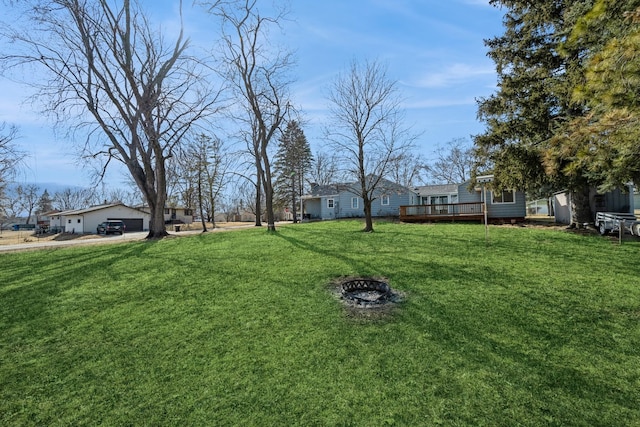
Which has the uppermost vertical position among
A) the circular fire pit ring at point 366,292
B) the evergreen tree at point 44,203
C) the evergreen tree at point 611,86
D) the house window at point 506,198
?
the evergreen tree at point 44,203

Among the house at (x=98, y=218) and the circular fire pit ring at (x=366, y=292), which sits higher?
the house at (x=98, y=218)

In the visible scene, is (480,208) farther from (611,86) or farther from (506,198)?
(611,86)

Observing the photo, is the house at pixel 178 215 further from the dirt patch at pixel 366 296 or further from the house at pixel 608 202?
the house at pixel 608 202

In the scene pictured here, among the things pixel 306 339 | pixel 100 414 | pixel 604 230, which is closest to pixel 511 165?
pixel 604 230

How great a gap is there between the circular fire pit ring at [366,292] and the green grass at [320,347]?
1.00 ft

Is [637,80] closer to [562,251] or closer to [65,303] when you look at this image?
[562,251]

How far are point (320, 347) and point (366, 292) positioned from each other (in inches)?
83.2

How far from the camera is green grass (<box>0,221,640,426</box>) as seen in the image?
3.13m

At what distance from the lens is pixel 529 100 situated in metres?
12.6

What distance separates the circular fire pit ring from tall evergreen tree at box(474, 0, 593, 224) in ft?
30.6

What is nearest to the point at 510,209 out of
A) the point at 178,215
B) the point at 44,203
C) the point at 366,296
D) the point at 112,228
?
the point at 366,296

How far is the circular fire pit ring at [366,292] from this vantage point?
553 cm

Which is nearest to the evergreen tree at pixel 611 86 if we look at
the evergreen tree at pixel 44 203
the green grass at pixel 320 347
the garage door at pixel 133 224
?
the green grass at pixel 320 347

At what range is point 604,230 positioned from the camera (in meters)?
12.0
